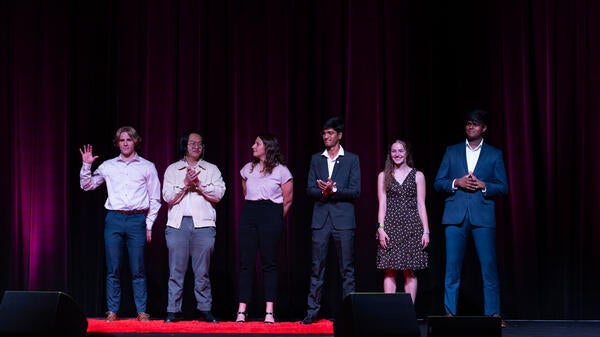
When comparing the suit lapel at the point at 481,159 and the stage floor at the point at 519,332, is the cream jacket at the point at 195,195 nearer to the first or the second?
the stage floor at the point at 519,332

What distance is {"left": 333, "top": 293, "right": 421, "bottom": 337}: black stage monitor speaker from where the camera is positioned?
10.6 ft

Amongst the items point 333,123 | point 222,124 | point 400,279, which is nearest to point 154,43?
point 222,124

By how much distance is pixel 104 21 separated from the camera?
6.43 m

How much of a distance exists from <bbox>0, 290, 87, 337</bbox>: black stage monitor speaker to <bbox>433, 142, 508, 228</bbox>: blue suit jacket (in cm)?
298

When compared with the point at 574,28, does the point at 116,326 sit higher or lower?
lower

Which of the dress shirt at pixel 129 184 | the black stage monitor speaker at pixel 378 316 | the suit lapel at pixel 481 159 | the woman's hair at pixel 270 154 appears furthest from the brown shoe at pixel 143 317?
the suit lapel at pixel 481 159

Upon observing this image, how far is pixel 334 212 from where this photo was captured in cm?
538

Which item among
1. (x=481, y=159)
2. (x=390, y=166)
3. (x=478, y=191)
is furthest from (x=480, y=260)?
(x=390, y=166)

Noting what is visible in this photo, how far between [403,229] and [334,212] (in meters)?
0.53

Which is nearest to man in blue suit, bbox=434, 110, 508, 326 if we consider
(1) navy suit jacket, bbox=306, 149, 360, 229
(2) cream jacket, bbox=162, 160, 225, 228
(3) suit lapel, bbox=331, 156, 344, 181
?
(1) navy suit jacket, bbox=306, 149, 360, 229

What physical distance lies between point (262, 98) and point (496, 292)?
2.53 meters

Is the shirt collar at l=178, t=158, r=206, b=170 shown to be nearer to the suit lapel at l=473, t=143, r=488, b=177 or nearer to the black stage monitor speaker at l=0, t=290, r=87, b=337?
the suit lapel at l=473, t=143, r=488, b=177

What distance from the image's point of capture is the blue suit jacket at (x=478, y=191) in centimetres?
537

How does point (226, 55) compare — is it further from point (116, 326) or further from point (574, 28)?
point (574, 28)
